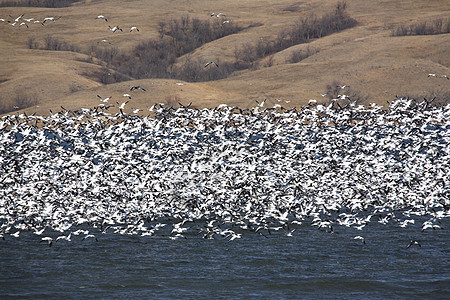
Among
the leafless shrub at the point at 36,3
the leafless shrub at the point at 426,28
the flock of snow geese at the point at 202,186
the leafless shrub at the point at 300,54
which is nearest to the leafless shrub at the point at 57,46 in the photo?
the leafless shrub at the point at 300,54

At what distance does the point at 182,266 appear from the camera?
18.3 meters

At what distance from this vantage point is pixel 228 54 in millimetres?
96938

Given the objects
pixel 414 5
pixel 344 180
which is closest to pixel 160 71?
pixel 414 5

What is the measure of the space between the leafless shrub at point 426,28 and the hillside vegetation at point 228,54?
17 centimetres

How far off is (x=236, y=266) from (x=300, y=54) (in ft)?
232

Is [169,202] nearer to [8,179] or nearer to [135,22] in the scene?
[8,179]

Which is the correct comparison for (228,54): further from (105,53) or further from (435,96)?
(435,96)

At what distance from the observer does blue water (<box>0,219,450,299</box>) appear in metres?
16.3

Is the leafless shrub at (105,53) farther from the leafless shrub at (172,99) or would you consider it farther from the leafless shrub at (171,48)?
the leafless shrub at (172,99)

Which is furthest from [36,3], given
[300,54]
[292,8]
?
[300,54]

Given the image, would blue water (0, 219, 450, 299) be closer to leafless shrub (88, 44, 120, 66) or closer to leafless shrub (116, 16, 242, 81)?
leafless shrub (116, 16, 242, 81)

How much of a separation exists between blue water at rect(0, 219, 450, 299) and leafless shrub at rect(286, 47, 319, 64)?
64.9 meters

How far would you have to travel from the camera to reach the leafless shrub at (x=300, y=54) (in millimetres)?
85125

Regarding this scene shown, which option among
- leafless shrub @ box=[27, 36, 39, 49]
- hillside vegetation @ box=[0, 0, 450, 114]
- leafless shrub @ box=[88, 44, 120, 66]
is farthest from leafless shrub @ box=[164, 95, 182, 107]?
leafless shrub @ box=[27, 36, 39, 49]
